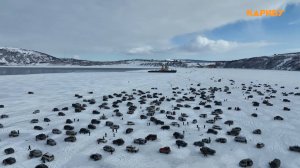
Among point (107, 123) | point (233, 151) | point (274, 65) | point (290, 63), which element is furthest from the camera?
point (274, 65)

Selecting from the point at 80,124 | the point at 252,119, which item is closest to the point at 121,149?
the point at 80,124

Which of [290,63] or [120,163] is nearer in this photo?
[120,163]

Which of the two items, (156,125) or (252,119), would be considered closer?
(156,125)

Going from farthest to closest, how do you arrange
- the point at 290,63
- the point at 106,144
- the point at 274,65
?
the point at 274,65 → the point at 290,63 → the point at 106,144

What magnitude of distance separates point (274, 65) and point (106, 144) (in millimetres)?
195160

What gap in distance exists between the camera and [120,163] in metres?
12.1

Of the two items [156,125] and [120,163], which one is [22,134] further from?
[156,125]

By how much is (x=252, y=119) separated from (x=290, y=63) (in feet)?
572

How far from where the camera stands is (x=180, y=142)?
565 inches

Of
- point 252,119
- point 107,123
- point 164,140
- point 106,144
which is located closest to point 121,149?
point 106,144

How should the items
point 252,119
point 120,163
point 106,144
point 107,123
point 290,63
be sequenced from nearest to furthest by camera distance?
point 120,163, point 106,144, point 107,123, point 252,119, point 290,63

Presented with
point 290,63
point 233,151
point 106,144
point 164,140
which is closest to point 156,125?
point 164,140

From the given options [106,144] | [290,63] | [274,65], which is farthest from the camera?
[274,65]

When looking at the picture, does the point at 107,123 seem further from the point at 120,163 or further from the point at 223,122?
the point at 223,122
